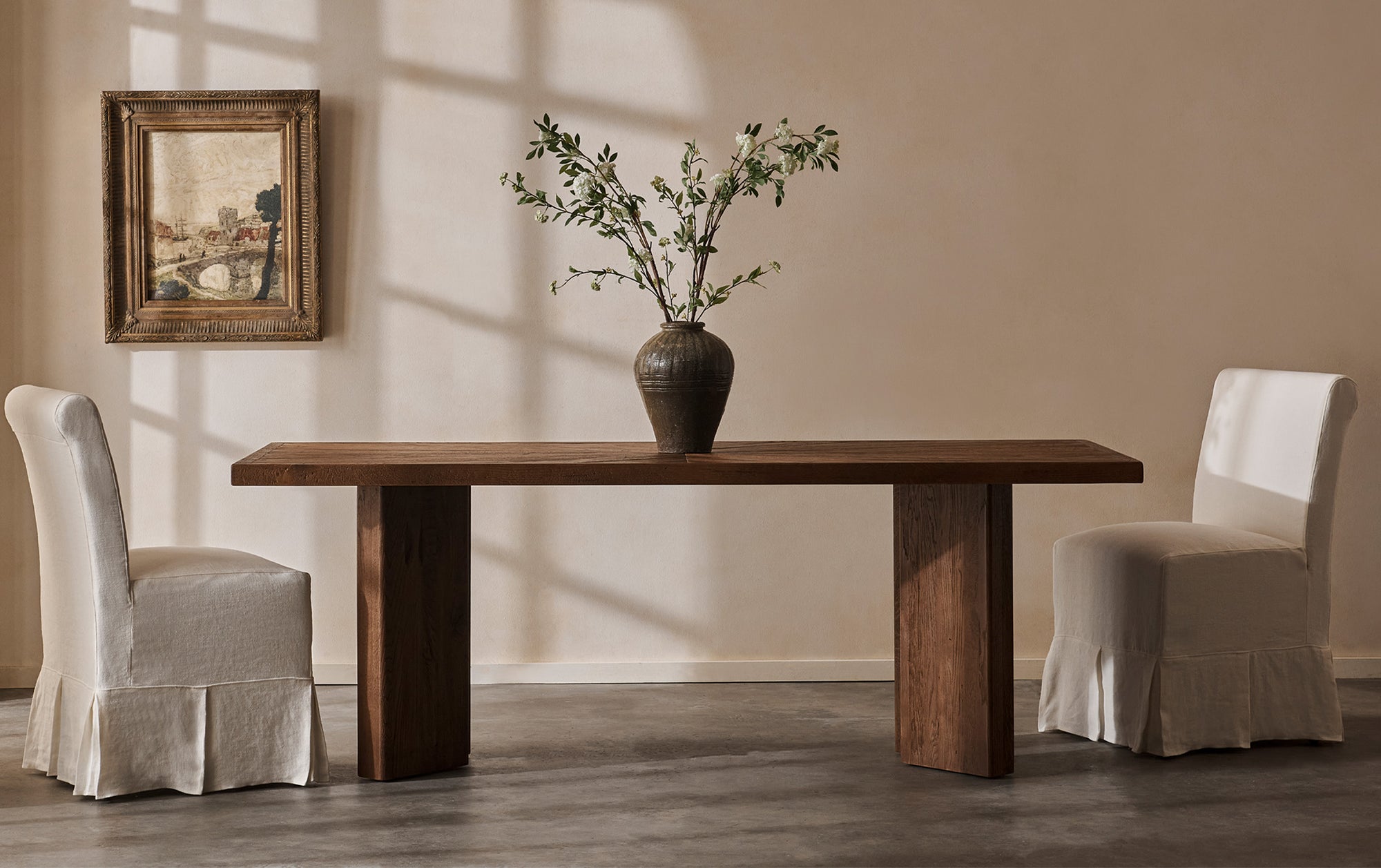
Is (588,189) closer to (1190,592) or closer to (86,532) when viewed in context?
(86,532)

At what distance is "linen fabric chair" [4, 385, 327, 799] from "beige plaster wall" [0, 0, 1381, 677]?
1157 mm

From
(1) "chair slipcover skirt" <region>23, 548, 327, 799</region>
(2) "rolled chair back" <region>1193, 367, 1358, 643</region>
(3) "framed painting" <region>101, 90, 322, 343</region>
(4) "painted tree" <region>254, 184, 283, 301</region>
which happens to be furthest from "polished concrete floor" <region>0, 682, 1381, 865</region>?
(4) "painted tree" <region>254, 184, 283, 301</region>

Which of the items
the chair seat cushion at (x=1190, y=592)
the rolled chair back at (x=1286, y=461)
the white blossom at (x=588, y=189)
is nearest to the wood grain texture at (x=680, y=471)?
the chair seat cushion at (x=1190, y=592)

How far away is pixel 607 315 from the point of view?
3.95 m

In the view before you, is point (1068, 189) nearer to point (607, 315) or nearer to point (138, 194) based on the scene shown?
point (607, 315)

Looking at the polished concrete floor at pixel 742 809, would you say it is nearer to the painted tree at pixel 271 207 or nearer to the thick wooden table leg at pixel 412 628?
the thick wooden table leg at pixel 412 628

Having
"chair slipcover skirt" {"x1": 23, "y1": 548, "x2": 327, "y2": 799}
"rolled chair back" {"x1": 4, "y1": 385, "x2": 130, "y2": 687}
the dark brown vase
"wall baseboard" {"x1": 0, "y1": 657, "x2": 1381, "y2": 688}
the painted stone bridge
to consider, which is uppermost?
the painted stone bridge

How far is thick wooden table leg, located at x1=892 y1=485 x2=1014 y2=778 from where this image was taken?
2.76 m

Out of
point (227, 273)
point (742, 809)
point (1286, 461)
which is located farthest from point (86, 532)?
point (1286, 461)

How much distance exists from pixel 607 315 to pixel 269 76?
127cm

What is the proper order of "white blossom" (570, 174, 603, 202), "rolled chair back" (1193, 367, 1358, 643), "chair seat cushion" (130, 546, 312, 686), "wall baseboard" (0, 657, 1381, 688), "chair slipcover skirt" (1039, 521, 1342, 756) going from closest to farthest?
"chair seat cushion" (130, 546, 312, 686) → "white blossom" (570, 174, 603, 202) → "chair slipcover skirt" (1039, 521, 1342, 756) → "rolled chair back" (1193, 367, 1358, 643) → "wall baseboard" (0, 657, 1381, 688)

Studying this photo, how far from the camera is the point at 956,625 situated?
281 centimetres

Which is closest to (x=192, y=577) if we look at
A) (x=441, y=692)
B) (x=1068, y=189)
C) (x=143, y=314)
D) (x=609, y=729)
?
(x=441, y=692)

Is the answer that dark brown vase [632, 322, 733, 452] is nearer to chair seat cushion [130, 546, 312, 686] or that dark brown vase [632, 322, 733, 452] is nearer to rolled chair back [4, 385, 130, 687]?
chair seat cushion [130, 546, 312, 686]
